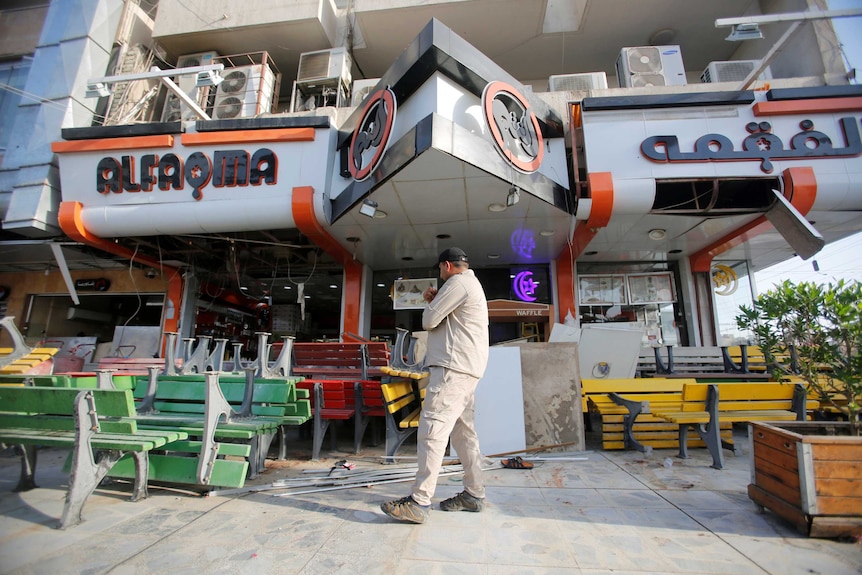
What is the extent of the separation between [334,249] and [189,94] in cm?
626

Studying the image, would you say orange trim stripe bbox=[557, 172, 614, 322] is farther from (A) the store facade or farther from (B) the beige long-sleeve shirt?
(B) the beige long-sleeve shirt

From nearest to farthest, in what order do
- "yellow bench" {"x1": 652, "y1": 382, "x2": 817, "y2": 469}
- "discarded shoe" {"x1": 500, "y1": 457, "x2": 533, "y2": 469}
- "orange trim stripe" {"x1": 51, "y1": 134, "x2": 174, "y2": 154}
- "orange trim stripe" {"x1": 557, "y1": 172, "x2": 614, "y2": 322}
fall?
"discarded shoe" {"x1": 500, "y1": 457, "x2": 533, "y2": 469} < "yellow bench" {"x1": 652, "y1": 382, "x2": 817, "y2": 469} < "orange trim stripe" {"x1": 557, "y1": 172, "x2": 614, "y2": 322} < "orange trim stripe" {"x1": 51, "y1": 134, "x2": 174, "y2": 154}

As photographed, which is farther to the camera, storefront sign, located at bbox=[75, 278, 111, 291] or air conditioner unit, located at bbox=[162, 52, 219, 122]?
storefront sign, located at bbox=[75, 278, 111, 291]

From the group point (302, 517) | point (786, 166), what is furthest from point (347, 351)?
point (786, 166)

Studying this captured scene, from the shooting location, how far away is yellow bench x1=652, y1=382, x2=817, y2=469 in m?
3.96

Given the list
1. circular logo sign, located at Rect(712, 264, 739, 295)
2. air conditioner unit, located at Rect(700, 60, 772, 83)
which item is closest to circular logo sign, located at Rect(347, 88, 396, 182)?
air conditioner unit, located at Rect(700, 60, 772, 83)

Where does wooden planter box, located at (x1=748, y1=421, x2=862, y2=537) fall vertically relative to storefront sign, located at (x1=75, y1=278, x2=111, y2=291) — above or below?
below

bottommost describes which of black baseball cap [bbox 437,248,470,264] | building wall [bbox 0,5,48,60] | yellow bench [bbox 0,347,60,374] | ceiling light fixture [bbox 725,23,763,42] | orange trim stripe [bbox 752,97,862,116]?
yellow bench [bbox 0,347,60,374]

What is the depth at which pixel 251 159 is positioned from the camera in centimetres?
780

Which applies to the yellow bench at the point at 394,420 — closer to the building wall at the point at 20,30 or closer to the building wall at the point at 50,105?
the building wall at the point at 50,105

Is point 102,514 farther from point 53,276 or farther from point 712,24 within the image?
point 712,24

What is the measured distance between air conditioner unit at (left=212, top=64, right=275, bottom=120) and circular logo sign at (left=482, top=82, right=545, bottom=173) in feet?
21.1

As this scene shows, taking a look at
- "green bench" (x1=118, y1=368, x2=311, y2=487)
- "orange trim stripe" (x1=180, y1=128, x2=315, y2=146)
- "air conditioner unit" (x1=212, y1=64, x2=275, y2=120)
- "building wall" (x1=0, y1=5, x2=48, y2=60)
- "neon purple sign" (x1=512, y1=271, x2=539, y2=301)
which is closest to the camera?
"green bench" (x1=118, y1=368, x2=311, y2=487)

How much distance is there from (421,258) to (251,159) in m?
4.79
